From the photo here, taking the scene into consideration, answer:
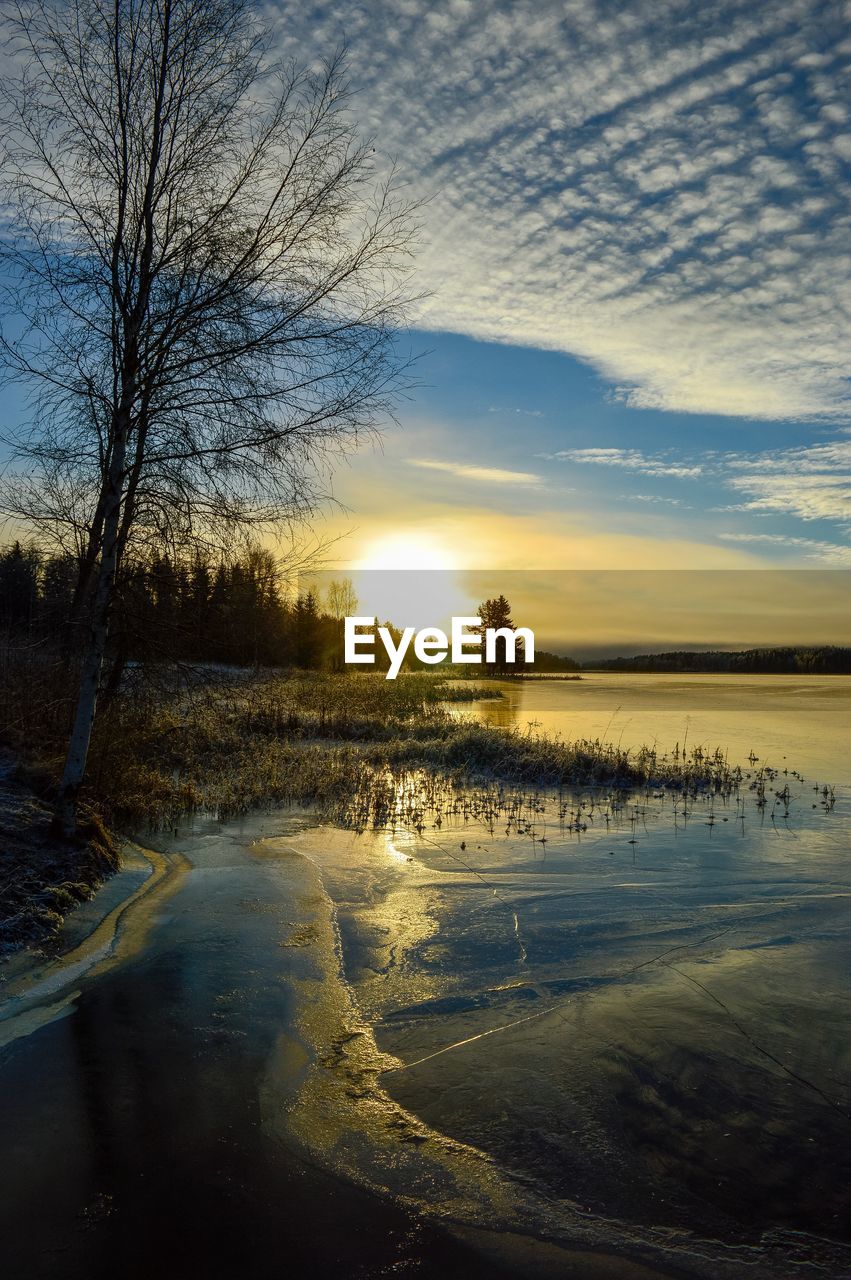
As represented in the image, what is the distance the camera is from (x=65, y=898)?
7.54m

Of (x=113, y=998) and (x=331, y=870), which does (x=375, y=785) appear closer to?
(x=331, y=870)

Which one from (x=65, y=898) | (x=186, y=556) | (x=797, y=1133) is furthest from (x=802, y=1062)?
(x=186, y=556)

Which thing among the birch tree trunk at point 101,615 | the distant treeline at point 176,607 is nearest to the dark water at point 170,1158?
the birch tree trunk at point 101,615

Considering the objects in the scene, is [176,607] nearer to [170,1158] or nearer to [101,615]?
[101,615]

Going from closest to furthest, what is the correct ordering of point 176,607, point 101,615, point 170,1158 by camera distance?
1. point 170,1158
2. point 101,615
3. point 176,607

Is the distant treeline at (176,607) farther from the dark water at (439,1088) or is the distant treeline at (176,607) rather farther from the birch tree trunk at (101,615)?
the dark water at (439,1088)

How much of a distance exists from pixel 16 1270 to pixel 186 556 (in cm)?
609

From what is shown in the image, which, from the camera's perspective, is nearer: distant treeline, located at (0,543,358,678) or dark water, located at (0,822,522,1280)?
A: dark water, located at (0,822,522,1280)

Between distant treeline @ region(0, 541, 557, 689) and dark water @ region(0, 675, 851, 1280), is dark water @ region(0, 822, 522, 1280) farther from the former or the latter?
distant treeline @ region(0, 541, 557, 689)

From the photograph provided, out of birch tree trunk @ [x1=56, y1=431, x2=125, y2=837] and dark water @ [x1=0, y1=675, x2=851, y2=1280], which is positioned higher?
birch tree trunk @ [x1=56, y1=431, x2=125, y2=837]

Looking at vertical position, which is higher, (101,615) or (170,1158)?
(101,615)

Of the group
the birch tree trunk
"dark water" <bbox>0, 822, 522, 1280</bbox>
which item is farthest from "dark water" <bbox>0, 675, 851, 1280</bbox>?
the birch tree trunk

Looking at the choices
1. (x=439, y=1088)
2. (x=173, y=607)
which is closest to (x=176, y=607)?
(x=173, y=607)

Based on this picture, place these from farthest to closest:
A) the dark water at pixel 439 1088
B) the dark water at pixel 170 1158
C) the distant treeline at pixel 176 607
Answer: the distant treeline at pixel 176 607, the dark water at pixel 439 1088, the dark water at pixel 170 1158
